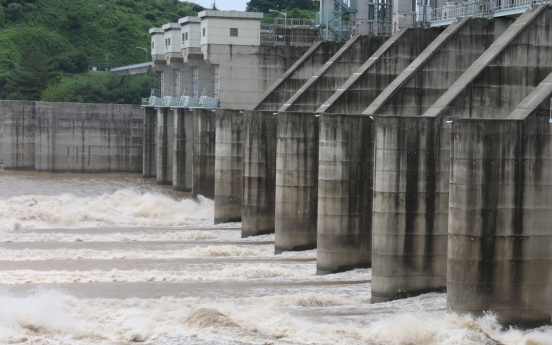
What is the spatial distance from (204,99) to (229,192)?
810cm

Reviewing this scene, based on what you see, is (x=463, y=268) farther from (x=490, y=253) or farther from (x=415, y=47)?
(x=415, y=47)

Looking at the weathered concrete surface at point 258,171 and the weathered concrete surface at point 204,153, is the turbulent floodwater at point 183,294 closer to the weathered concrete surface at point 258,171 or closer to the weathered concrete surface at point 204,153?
the weathered concrete surface at point 258,171

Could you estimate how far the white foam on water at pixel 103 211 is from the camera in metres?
51.6

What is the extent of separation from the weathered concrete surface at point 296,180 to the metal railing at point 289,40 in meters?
17.1

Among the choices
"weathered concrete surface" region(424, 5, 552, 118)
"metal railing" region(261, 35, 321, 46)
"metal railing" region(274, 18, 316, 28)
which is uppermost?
"metal railing" region(274, 18, 316, 28)

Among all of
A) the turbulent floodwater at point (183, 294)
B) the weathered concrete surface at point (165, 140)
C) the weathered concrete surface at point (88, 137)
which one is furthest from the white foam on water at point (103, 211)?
the weathered concrete surface at point (88, 137)

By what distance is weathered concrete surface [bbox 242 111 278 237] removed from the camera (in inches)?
1780

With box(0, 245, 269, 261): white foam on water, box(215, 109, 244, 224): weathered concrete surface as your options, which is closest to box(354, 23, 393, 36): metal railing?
box(215, 109, 244, 224): weathered concrete surface

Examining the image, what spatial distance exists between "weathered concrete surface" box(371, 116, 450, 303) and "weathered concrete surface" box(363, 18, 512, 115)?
13.8 feet

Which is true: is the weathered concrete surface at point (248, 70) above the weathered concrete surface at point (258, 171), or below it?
above

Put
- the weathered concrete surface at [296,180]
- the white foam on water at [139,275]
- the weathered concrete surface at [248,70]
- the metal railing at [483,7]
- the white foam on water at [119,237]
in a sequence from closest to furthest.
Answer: the metal railing at [483,7] → the white foam on water at [139,275] → the weathered concrete surface at [296,180] → the white foam on water at [119,237] → the weathered concrete surface at [248,70]

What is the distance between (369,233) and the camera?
117ft

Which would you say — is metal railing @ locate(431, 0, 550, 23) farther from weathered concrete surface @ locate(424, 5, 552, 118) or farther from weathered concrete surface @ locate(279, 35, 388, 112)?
weathered concrete surface @ locate(279, 35, 388, 112)

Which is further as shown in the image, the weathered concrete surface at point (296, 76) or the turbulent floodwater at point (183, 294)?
the weathered concrete surface at point (296, 76)
